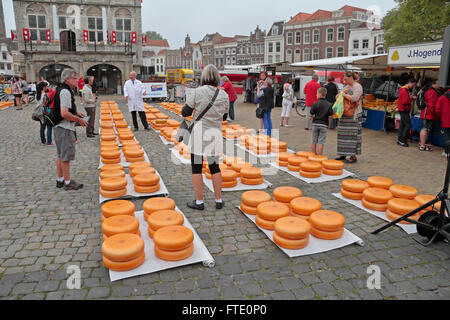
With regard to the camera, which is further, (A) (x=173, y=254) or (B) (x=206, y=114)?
(B) (x=206, y=114)

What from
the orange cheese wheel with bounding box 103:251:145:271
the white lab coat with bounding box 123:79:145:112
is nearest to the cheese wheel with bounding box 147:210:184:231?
the orange cheese wheel with bounding box 103:251:145:271

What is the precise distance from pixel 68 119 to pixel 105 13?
31261mm

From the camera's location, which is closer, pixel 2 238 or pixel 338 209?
pixel 2 238

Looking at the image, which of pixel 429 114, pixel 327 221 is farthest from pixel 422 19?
pixel 327 221

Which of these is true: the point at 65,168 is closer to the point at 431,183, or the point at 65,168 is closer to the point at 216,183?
the point at 216,183

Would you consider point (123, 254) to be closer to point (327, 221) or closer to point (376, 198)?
point (327, 221)

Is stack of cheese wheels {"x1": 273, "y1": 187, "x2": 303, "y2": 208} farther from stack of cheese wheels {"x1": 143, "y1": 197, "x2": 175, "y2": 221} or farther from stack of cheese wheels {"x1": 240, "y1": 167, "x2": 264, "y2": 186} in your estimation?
stack of cheese wheels {"x1": 143, "y1": 197, "x2": 175, "y2": 221}

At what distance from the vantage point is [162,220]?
371 cm

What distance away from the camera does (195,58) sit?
2553 cm

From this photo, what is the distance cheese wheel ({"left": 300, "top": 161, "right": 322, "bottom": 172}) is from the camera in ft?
20.1

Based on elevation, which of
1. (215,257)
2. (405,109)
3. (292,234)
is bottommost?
(215,257)

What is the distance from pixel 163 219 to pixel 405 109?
27.4ft

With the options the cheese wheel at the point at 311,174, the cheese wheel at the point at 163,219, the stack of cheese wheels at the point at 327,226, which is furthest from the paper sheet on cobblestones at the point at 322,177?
the cheese wheel at the point at 163,219

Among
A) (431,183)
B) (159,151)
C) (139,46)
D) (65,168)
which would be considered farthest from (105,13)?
(431,183)
